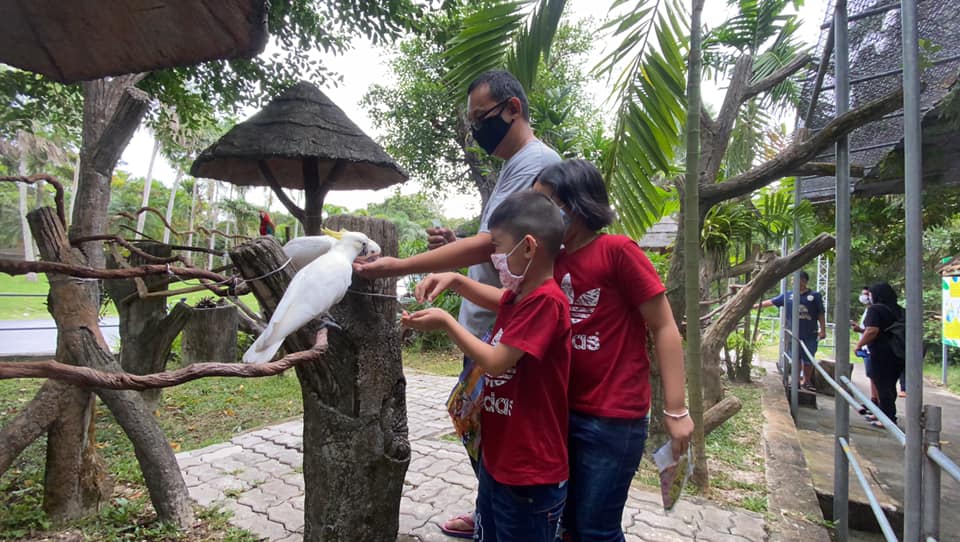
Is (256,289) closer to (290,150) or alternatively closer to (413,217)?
(290,150)

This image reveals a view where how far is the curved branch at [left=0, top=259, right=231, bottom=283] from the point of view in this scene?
3.89 ft

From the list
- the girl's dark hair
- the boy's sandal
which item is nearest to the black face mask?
the boy's sandal

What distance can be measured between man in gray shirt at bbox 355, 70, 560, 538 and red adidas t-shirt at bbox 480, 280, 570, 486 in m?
0.17

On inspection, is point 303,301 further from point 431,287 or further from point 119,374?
point 119,374

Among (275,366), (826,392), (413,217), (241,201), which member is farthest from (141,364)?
(413,217)

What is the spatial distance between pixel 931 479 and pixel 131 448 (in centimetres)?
506

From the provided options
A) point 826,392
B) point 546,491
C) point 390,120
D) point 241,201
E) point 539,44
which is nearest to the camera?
point 546,491

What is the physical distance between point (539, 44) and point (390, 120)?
32.2 feet

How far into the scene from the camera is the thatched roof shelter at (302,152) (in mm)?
4145

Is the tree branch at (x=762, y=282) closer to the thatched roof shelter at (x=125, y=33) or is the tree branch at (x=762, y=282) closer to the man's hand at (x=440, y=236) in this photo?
the man's hand at (x=440, y=236)

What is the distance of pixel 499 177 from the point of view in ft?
6.39

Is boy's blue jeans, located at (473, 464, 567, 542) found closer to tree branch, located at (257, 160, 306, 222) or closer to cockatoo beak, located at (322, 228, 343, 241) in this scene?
cockatoo beak, located at (322, 228, 343, 241)

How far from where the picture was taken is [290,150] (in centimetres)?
411

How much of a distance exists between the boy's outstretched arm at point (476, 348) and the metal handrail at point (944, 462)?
1161 mm
